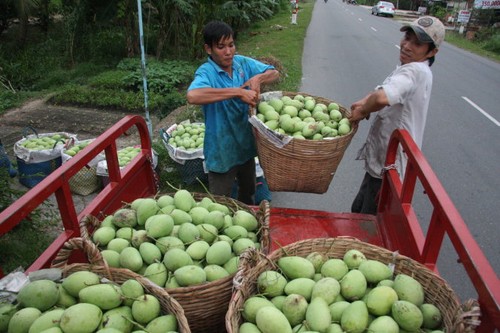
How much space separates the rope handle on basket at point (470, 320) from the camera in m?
1.29

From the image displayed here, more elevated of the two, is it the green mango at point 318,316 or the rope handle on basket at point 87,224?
the green mango at point 318,316

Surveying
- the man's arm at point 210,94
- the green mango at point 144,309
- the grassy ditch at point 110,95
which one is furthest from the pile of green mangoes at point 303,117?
the green mango at point 144,309

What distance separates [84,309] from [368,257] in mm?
1254

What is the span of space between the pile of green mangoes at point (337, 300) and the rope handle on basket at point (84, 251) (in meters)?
0.67

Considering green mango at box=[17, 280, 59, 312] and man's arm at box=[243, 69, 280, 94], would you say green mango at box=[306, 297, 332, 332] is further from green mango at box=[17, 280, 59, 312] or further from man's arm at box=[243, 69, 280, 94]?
man's arm at box=[243, 69, 280, 94]

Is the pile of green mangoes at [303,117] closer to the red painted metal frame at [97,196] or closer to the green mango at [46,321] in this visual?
the red painted metal frame at [97,196]

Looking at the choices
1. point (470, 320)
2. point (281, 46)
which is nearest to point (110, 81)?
point (281, 46)

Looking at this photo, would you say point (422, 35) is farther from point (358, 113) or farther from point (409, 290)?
point (409, 290)

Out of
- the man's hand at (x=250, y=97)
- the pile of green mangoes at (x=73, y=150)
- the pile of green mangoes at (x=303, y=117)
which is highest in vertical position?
the man's hand at (x=250, y=97)

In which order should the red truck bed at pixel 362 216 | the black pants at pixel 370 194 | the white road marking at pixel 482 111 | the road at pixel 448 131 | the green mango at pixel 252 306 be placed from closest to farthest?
the red truck bed at pixel 362 216, the green mango at pixel 252 306, the black pants at pixel 370 194, the road at pixel 448 131, the white road marking at pixel 482 111

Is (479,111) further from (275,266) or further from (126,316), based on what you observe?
(126,316)

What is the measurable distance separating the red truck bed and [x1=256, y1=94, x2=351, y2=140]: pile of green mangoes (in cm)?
42

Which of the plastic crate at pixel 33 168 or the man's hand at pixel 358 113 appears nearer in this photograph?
the man's hand at pixel 358 113

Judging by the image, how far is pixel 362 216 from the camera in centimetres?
283
